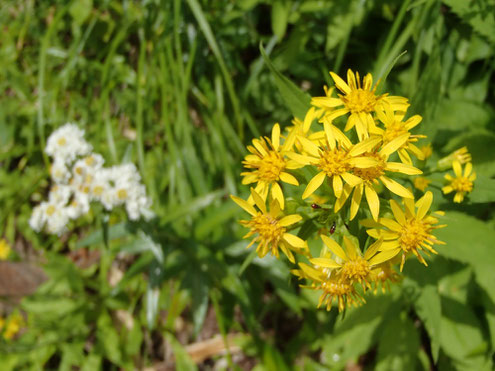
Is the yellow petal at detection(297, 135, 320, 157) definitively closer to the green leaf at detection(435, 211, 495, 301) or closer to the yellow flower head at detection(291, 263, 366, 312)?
the yellow flower head at detection(291, 263, 366, 312)

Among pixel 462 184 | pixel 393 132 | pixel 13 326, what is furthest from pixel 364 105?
pixel 13 326

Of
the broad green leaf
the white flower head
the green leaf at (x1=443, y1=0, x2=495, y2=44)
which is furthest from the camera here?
the white flower head

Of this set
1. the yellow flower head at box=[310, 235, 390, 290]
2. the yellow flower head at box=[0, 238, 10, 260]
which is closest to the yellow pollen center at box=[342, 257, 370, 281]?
the yellow flower head at box=[310, 235, 390, 290]

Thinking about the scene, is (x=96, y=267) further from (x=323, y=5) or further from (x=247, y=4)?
(x=323, y=5)

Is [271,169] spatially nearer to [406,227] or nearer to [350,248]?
[350,248]

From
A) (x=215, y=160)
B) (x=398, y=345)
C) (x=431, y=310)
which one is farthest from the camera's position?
(x=215, y=160)

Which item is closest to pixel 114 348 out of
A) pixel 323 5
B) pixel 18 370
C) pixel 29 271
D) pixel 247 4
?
pixel 18 370

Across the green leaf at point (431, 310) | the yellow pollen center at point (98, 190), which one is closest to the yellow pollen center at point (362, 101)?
the green leaf at point (431, 310)
